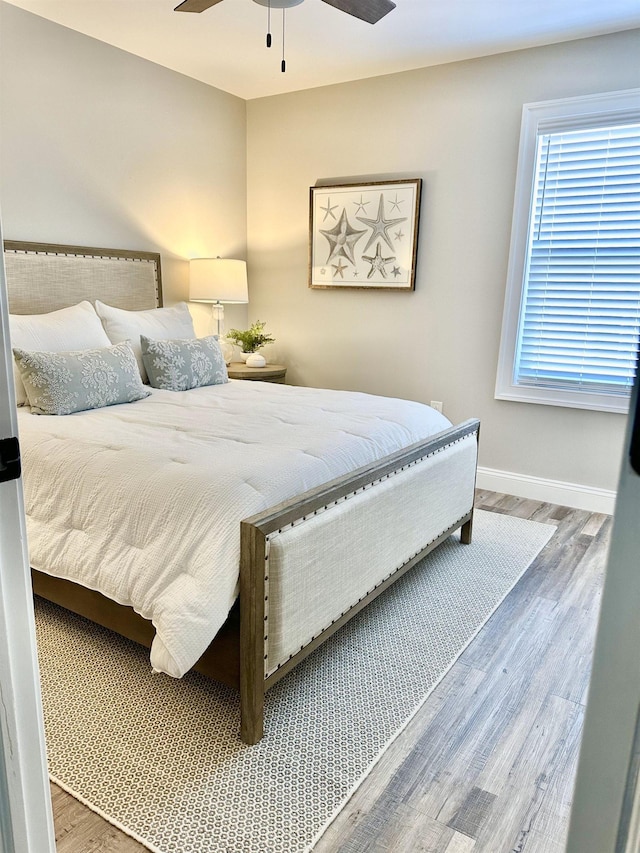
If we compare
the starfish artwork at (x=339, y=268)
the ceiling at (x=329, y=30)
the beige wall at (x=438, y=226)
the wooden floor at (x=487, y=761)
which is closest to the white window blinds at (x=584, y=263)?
the beige wall at (x=438, y=226)

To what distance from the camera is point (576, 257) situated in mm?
3533

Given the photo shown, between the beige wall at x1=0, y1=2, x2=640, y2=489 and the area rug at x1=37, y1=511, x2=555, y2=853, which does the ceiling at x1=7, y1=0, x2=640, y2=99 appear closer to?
the beige wall at x1=0, y1=2, x2=640, y2=489

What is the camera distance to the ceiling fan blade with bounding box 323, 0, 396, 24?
2402 millimetres

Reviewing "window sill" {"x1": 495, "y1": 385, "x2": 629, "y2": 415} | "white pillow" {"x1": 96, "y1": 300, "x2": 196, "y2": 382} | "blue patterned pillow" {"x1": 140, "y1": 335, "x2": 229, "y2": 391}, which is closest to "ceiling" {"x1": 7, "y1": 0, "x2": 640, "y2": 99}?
"white pillow" {"x1": 96, "y1": 300, "x2": 196, "y2": 382}

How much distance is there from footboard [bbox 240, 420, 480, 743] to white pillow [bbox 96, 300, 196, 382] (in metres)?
1.73

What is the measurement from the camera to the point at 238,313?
4902 mm

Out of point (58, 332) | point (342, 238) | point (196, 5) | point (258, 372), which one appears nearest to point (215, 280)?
point (258, 372)

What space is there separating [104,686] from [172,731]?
338 millimetres

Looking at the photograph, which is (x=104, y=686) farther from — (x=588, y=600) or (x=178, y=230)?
(x=178, y=230)

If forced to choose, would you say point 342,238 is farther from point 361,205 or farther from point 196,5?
point 196,5

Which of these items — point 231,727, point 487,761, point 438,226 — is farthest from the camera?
point 438,226

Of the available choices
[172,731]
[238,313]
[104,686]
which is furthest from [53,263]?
[172,731]

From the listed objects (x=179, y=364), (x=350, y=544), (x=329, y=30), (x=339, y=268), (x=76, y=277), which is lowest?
(x=350, y=544)

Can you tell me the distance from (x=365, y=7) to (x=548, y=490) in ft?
9.25
